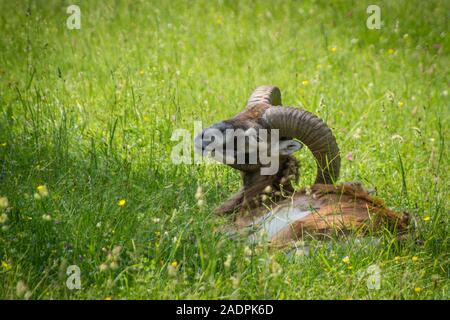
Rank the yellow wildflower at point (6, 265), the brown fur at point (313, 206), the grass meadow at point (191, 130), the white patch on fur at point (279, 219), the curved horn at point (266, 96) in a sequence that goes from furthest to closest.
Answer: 1. the curved horn at point (266, 96)
2. the white patch on fur at point (279, 219)
3. the brown fur at point (313, 206)
4. the grass meadow at point (191, 130)
5. the yellow wildflower at point (6, 265)

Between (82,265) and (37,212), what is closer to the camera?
(82,265)

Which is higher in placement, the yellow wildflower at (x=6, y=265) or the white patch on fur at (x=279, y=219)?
the yellow wildflower at (x=6, y=265)

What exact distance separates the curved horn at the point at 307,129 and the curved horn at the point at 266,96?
0.33m

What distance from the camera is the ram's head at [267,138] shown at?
21.9ft

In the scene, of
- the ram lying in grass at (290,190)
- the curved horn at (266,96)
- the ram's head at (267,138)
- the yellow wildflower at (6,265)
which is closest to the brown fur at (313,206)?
the ram lying in grass at (290,190)

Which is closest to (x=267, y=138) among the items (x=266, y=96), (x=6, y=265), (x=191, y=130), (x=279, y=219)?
(x=266, y=96)

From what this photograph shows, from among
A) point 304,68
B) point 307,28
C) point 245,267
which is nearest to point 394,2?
point 307,28

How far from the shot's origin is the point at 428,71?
11.5 meters

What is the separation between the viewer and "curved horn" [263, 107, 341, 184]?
6.74 m

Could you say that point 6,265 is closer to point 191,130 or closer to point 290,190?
point 290,190

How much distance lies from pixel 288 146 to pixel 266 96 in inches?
22.6

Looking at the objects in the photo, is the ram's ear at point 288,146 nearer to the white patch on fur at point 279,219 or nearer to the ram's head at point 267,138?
the ram's head at point 267,138
